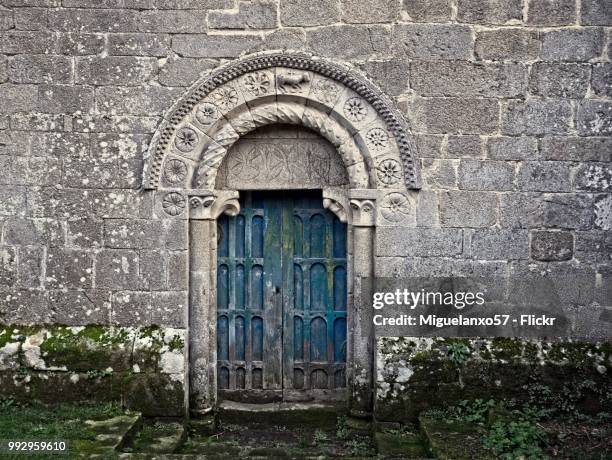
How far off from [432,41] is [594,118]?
1.48 meters

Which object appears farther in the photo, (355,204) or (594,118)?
(355,204)

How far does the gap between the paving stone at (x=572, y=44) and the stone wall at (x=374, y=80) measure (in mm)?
12

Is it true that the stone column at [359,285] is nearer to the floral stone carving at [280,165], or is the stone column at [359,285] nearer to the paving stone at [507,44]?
the floral stone carving at [280,165]

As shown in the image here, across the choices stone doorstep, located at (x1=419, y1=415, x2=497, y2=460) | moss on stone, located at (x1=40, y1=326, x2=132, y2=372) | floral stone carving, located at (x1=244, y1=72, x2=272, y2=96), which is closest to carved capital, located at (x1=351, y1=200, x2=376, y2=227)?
floral stone carving, located at (x1=244, y1=72, x2=272, y2=96)

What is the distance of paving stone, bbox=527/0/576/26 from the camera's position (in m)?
5.19

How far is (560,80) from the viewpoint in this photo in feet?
17.1

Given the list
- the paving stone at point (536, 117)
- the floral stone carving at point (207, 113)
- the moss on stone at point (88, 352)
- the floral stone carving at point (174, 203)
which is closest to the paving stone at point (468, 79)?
the paving stone at point (536, 117)

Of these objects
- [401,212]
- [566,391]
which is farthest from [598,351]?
[401,212]

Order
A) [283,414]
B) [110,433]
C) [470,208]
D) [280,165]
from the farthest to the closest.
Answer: [283,414], [280,165], [470,208], [110,433]

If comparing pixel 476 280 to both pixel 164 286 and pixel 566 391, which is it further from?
pixel 164 286

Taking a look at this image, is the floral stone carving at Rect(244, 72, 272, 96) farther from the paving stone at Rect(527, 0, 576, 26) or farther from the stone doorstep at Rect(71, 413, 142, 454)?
the stone doorstep at Rect(71, 413, 142, 454)

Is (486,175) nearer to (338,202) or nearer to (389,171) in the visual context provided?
(389,171)

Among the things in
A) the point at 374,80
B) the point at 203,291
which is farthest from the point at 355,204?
the point at 203,291

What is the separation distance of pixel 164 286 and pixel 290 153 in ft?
5.24
